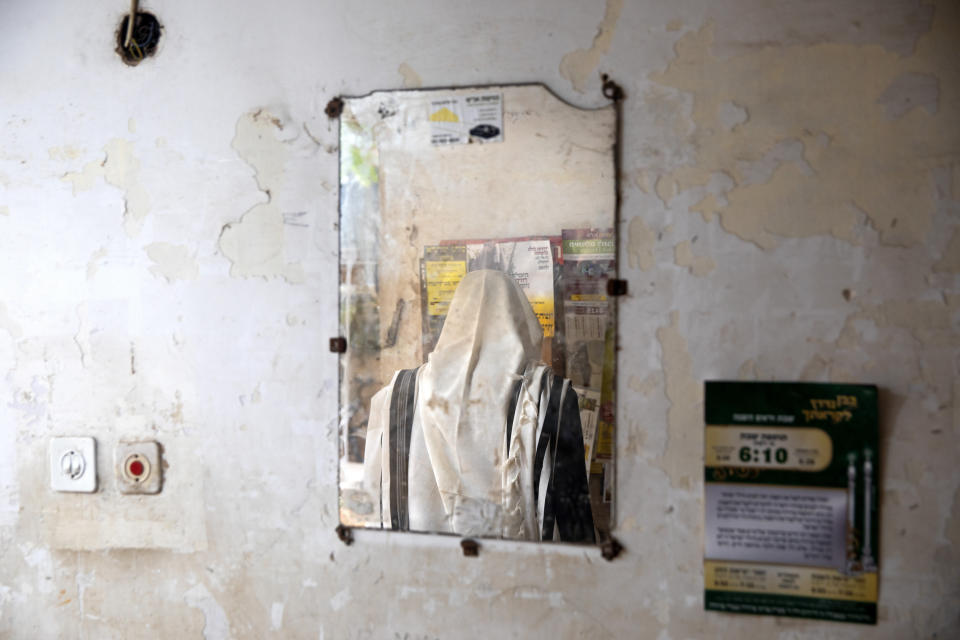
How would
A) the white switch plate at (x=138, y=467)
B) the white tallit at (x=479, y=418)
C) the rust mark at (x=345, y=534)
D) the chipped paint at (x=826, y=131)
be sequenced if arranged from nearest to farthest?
the chipped paint at (x=826, y=131), the white tallit at (x=479, y=418), the rust mark at (x=345, y=534), the white switch plate at (x=138, y=467)

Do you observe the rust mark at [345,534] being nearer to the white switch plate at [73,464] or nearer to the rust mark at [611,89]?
the white switch plate at [73,464]

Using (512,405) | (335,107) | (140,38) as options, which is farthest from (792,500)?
(140,38)

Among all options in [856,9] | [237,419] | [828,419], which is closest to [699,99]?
[856,9]

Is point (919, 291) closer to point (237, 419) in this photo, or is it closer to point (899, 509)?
point (899, 509)

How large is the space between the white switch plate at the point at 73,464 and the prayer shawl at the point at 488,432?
74cm

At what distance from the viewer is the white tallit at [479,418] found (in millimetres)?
1349

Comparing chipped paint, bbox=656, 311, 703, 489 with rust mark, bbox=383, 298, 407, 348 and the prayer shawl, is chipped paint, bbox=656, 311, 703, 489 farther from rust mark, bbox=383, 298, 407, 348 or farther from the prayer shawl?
rust mark, bbox=383, 298, 407, 348

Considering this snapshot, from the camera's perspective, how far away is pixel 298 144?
1513 millimetres

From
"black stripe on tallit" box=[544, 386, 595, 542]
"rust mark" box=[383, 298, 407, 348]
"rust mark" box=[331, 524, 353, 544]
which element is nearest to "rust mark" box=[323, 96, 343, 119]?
"rust mark" box=[383, 298, 407, 348]

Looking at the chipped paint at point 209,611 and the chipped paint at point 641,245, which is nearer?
the chipped paint at point 641,245

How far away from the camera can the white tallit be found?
53.1 inches

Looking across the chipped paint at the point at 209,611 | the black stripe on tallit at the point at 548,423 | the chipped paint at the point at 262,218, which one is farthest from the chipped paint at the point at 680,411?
the chipped paint at the point at 209,611

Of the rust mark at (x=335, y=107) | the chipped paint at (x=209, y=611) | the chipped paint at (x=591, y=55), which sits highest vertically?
the chipped paint at (x=591, y=55)

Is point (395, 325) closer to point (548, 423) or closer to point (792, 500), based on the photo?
point (548, 423)
